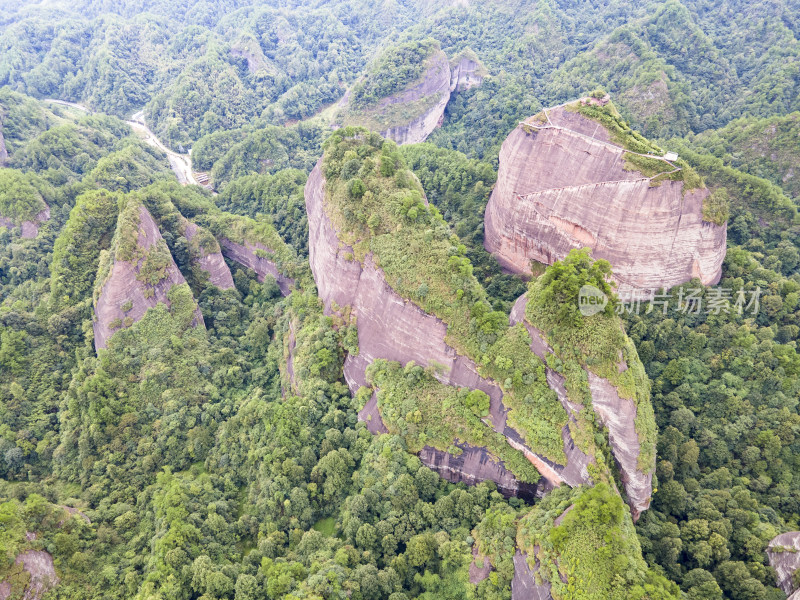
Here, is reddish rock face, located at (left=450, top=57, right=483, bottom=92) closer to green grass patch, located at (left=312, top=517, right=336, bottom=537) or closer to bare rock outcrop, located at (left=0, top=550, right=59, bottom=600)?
green grass patch, located at (left=312, top=517, right=336, bottom=537)

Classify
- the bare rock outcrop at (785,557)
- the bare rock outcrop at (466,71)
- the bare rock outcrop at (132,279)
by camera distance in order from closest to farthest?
the bare rock outcrop at (785,557) → the bare rock outcrop at (132,279) → the bare rock outcrop at (466,71)

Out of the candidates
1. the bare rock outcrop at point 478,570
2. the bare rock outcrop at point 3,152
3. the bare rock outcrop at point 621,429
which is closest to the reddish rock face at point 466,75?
the bare rock outcrop at point 3,152

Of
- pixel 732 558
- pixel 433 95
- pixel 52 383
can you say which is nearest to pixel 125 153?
pixel 52 383

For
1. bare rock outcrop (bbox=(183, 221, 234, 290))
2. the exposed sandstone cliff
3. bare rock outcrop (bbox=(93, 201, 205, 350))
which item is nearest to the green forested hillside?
bare rock outcrop (bbox=(183, 221, 234, 290))

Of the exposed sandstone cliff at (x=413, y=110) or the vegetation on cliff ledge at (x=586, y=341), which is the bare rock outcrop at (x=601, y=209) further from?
the exposed sandstone cliff at (x=413, y=110)

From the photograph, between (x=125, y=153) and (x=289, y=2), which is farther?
(x=289, y=2)

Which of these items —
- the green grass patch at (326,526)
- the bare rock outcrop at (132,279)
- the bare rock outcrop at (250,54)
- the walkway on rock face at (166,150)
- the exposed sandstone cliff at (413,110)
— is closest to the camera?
the green grass patch at (326,526)

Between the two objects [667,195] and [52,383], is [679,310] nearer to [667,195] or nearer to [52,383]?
[667,195]
